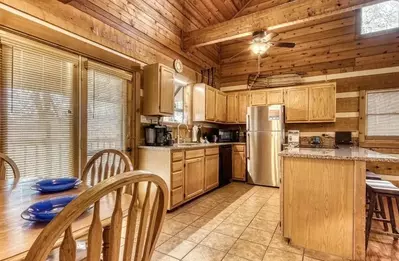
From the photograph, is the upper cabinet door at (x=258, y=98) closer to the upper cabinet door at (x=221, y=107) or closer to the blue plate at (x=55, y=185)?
the upper cabinet door at (x=221, y=107)

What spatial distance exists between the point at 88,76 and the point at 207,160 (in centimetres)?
235

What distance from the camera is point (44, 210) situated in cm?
90

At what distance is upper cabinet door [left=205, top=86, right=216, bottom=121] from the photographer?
473 cm

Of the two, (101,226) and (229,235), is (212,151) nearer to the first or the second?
(229,235)

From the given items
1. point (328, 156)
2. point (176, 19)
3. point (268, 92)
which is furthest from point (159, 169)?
point (268, 92)

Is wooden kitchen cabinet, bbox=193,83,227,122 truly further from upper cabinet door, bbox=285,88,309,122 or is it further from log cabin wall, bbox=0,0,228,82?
upper cabinet door, bbox=285,88,309,122

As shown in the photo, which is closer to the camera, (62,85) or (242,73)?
(62,85)

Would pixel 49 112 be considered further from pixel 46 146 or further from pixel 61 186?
pixel 61 186

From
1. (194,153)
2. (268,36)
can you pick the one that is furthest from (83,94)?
(268,36)

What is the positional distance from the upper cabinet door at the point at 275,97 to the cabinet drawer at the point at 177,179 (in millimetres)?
2944

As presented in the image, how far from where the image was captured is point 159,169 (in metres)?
3.14

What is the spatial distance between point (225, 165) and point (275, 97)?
1950mm

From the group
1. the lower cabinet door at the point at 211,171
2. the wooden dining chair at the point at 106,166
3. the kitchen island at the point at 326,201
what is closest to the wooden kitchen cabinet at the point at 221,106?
the lower cabinet door at the point at 211,171

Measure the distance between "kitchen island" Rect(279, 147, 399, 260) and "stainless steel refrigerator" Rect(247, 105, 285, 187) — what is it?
2334mm
